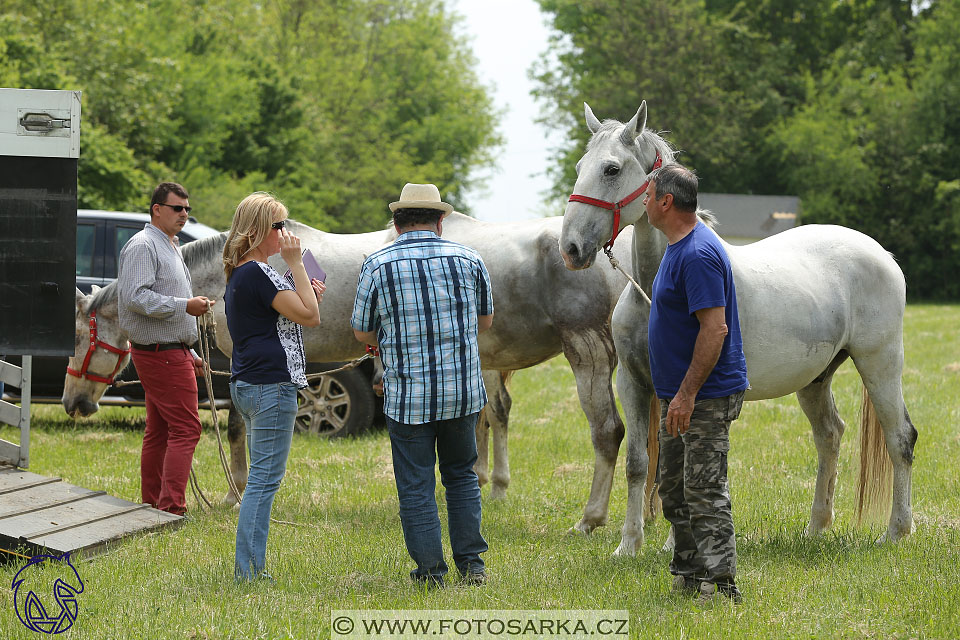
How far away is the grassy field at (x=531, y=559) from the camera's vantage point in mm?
4039

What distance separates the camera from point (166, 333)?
6.06m

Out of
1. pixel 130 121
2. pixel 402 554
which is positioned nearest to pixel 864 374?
pixel 402 554

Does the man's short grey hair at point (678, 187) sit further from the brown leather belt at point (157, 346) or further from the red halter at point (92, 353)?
the red halter at point (92, 353)

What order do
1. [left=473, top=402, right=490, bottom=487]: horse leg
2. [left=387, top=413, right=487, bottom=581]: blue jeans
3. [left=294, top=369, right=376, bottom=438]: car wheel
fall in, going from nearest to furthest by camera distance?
1. [left=387, top=413, right=487, bottom=581]: blue jeans
2. [left=473, top=402, right=490, bottom=487]: horse leg
3. [left=294, top=369, right=376, bottom=438]: car wheel

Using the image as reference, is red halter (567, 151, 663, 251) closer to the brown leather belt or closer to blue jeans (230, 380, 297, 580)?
blue jeans (230, 380, 297, 580)

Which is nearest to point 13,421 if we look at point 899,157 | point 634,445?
point 634,445

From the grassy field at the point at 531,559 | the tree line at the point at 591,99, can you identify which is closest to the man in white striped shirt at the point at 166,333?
the grassy field at the point at 531,559

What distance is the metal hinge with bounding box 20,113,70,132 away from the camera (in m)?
5.81

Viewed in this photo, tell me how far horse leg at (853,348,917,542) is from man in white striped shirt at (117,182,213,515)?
13.3 feet

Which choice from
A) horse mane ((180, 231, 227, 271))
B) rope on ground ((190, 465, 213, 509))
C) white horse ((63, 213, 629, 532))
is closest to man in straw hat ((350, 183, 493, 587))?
white horse ((63, 213, 629, 532))

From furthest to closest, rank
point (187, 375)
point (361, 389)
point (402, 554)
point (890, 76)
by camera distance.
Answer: point (890, 76) → point (361, 389) → point (187, 375) → point (402, 554)

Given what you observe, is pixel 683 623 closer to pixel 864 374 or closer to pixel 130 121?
pixel 864 374

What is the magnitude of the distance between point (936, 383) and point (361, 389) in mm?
7852

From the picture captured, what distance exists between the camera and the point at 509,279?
21.3ft
